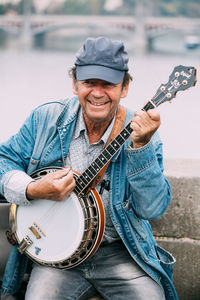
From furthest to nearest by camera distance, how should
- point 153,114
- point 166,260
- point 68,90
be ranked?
point 68,90, point 166,260, point 153,114

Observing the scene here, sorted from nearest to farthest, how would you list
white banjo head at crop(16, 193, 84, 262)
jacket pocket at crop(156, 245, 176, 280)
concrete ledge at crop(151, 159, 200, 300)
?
white banjo head at crop(16, 193, 84, 262) → jacket pocket at crop(156, 245, 176, 280) → concrete ledge at crop(151, 159, 200, 300)

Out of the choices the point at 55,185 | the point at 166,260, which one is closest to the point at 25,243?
the point at 55,185

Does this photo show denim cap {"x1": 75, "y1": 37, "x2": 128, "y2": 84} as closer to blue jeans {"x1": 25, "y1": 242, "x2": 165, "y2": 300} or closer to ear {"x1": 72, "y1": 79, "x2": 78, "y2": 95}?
ear {"x1": 72, "y1": 79, "x2": 78, "y2": 95}

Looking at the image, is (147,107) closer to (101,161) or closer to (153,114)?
(153,114)

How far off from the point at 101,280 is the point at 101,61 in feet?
3.10

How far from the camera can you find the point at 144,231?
219 cm

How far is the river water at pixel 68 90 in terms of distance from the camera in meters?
19.1

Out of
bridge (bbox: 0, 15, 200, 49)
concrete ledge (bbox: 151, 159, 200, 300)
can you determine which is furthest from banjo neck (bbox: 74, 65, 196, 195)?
bridge (bbox: 0, 15, 200, 49)

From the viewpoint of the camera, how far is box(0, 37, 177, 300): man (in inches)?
79.8

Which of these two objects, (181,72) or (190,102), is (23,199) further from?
(190,102)

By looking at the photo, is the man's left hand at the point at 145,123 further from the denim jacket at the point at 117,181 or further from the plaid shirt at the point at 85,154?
the plaid shirt at the point at 85,154

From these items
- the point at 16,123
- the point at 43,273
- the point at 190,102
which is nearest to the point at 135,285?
the point at 43,273

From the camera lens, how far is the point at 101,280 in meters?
2.16

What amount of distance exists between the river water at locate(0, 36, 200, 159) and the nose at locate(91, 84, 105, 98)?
10778 millimetres
